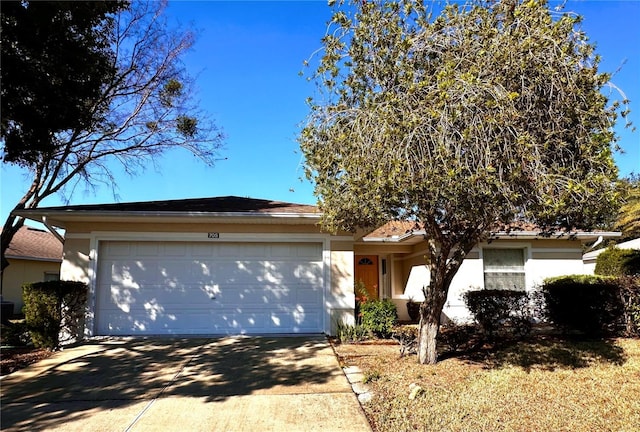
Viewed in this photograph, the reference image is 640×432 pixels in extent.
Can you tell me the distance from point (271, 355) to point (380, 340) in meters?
2.69

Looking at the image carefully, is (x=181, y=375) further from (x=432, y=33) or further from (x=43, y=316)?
(x=432, y=33)

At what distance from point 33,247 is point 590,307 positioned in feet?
75.7

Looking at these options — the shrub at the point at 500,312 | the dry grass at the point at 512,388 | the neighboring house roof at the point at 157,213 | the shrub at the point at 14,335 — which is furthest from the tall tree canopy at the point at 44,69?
the shrub at the point at 500,312

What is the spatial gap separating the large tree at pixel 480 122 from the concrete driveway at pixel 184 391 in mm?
2676

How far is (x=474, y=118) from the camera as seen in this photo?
15.1ft

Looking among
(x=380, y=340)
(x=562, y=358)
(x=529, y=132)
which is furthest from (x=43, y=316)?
(x=562, y=358)

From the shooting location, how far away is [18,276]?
18.5 m

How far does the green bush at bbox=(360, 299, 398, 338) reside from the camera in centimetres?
914

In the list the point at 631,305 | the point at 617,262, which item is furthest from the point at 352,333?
the point at 617,262

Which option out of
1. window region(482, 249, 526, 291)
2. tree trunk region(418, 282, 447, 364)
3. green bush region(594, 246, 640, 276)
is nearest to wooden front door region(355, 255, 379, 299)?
window region(482, 249, 526, 291)

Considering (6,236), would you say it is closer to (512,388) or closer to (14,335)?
(14,335)

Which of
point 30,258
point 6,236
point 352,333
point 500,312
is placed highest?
point 6,236

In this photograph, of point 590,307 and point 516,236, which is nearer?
point 590,307

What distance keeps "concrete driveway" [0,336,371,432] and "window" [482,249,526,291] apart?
20.7 ft
